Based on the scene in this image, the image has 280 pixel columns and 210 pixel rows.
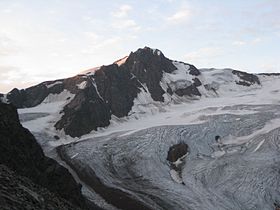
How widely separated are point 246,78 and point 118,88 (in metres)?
37.4

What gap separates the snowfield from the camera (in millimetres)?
45250

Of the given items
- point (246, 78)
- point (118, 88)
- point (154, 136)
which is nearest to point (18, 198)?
point (154, 136)

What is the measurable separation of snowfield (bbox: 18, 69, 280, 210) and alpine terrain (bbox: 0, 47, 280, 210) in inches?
4.8

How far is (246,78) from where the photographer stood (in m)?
110

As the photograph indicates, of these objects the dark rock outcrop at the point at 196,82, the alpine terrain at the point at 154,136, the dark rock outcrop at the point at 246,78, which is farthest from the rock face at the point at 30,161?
Answer: the dark rock outcrop at the point at 246,78

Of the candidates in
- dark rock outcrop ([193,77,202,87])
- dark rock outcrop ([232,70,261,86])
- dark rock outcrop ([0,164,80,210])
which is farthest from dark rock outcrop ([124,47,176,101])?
dark rock outcrop ([0,164,80,210])

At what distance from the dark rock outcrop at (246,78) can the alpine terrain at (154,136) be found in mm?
508

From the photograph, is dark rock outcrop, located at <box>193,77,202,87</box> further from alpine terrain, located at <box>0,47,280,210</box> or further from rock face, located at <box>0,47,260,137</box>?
alpine terrain, located at <box>0,47,280,210</box>

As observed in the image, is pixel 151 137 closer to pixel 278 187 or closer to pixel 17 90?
pixel 278 187

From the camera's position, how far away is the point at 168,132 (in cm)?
6400

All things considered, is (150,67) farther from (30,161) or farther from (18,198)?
(18,198)

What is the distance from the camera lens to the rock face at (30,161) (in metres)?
30.0

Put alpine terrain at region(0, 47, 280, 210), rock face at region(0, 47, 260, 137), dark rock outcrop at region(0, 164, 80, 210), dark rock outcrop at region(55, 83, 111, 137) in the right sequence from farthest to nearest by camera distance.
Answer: rock face at region(0, 47, 260, 137) < dark rock outcrop at region(55, 83, 111, 137) < alpine terrain at region(0, 47, 280, 210) < dark rock outcrop at region(0, 164, 80, 210)

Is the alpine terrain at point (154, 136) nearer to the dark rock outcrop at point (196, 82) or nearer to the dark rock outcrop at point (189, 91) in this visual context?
the dark rock outcrop at point (189, 91)
